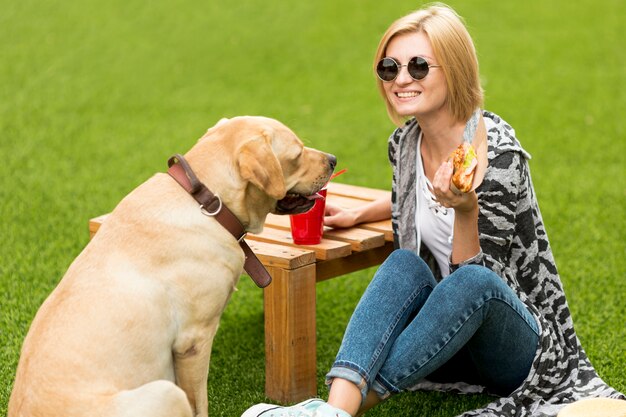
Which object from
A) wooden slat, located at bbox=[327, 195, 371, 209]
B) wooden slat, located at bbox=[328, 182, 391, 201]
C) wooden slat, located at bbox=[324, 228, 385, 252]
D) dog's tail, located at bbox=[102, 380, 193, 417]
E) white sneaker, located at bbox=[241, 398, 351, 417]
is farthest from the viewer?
wooden slat, located at bbox=[328, 182, 391, 201]

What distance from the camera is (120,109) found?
913 cm

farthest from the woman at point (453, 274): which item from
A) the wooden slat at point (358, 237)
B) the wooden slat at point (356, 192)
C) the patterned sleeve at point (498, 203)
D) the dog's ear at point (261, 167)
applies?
the wooden slat at point (356, 192)

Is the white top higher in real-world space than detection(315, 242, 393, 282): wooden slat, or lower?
higher

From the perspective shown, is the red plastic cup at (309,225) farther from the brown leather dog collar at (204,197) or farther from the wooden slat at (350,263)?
the brown leather dog collar at (204,197)

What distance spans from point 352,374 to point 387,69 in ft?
4.25

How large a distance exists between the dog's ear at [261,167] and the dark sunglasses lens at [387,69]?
890 mm

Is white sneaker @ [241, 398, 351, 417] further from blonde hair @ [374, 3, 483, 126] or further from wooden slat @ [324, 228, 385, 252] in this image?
blonde hair @ [374, 3, 483, 126]

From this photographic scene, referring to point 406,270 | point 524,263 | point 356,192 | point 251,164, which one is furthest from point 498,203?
point 356,192

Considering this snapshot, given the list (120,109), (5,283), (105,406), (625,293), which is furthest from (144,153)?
(105,406)

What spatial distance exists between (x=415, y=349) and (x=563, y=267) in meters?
2.49

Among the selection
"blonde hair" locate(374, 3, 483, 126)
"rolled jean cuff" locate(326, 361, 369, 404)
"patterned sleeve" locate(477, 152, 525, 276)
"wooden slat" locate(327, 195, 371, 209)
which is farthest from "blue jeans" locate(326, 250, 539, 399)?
"wooden slat" locate(327, 195, 371, 209)

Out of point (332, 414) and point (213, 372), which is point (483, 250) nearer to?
point (332, 414)

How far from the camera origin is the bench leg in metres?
4.18

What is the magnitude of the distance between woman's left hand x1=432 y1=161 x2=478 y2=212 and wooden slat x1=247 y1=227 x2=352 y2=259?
2.49ft
